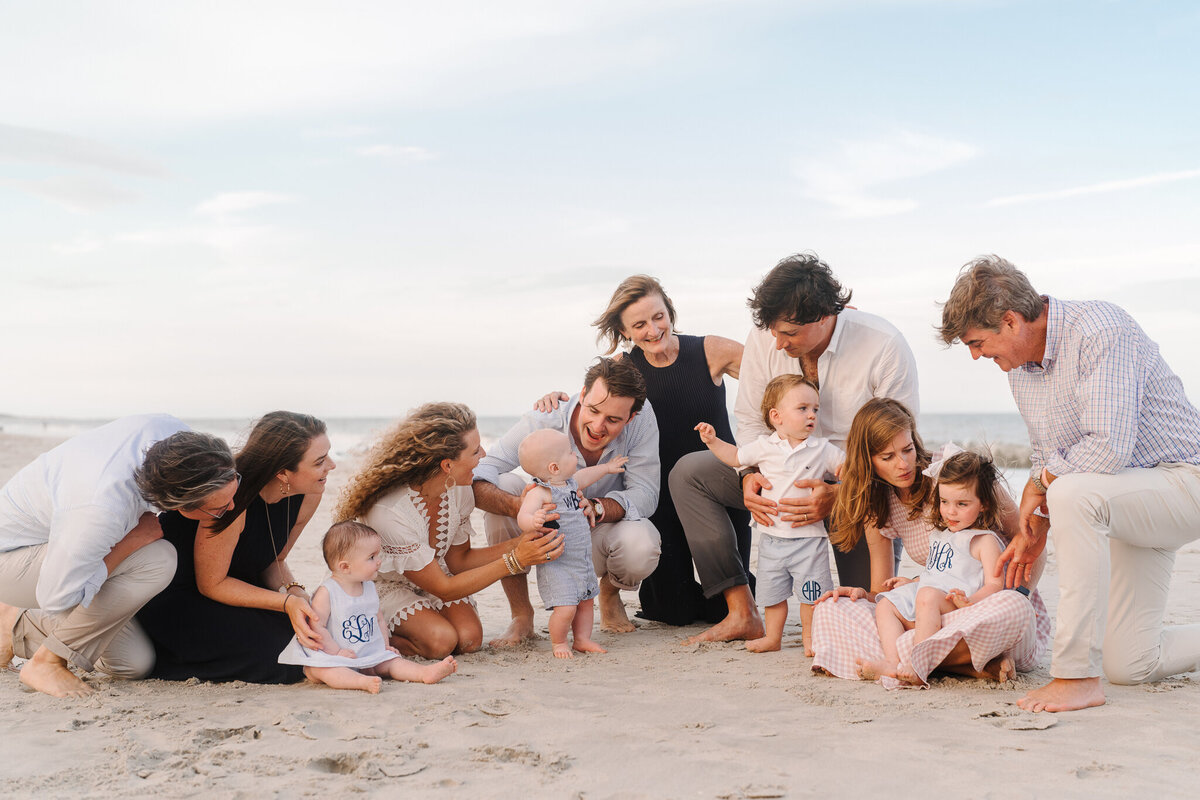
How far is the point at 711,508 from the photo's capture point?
464 centimetres

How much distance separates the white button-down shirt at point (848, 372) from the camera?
444 cm

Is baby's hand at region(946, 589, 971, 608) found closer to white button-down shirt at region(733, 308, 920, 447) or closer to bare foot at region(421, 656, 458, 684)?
white button-down shirt at region(733, 308, 920, 447)

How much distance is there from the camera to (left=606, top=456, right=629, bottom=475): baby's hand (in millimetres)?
4602

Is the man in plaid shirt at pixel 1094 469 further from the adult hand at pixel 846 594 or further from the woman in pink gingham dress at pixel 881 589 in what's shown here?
the adult hand at pixel 846 594

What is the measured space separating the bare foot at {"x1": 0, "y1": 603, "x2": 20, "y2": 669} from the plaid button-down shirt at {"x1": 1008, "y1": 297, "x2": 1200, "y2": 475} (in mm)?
4160

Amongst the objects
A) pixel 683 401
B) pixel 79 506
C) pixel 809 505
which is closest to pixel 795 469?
pixel 809 505

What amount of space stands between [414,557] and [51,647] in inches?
55.7

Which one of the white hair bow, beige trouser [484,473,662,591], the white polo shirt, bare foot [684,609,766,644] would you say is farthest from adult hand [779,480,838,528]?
beige trouser [484,473,662,591]

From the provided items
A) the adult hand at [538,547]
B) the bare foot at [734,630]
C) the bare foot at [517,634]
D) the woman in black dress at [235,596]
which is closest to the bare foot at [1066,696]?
the bare foot at [734,630]

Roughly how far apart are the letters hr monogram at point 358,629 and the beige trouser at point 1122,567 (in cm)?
257

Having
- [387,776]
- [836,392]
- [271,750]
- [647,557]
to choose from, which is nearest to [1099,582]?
[836,392]

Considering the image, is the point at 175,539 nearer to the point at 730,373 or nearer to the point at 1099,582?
the point at 730,373

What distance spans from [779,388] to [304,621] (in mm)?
2317

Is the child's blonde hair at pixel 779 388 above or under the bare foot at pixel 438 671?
above
